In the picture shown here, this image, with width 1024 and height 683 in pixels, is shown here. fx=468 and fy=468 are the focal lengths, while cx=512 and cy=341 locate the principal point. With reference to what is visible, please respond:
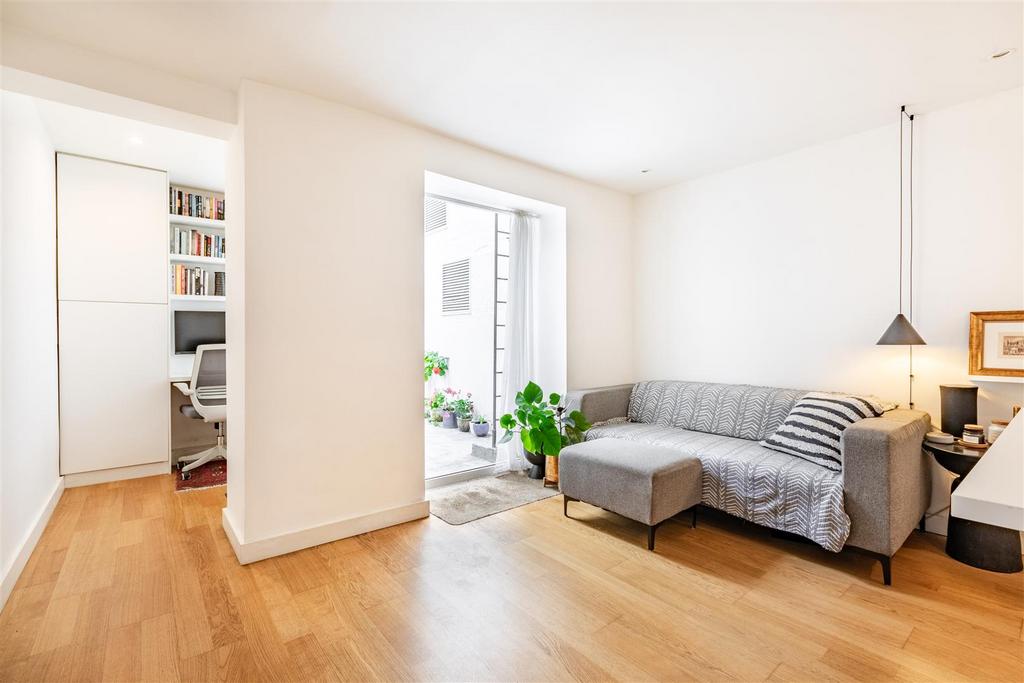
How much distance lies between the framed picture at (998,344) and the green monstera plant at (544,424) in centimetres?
234

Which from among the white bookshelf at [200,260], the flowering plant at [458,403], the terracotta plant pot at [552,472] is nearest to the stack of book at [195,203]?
the white bookshelf at [200,260]

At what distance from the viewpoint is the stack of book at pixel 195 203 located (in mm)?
4273

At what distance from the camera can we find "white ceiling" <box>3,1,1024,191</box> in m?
1.96

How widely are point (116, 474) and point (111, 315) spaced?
1307mm

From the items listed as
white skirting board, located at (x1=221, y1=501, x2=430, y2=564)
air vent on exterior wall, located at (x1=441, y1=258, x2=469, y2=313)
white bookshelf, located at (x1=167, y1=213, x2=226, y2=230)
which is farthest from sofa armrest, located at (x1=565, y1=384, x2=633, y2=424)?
white bookshelf, located at (x1=167, y1=213, x2=226, y2=230)

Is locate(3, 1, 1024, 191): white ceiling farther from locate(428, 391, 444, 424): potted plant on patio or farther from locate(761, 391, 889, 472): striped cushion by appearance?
locate(428, 391, 444, 424): potted plant on patio

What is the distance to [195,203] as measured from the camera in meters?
4.37

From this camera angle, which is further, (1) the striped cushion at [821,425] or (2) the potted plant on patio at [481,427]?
(2) the potted plant on patio at [481,427]

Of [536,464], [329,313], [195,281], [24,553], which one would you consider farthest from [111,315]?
[536,464]

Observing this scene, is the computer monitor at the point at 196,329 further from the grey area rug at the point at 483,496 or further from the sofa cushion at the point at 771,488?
the sofa cushion at the point at 771,488

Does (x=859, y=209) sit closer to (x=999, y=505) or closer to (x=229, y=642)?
(x=999, y=505)

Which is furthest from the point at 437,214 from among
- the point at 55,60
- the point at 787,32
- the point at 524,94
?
the point at 787,32

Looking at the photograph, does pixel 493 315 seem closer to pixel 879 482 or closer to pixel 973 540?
pixel 879 482

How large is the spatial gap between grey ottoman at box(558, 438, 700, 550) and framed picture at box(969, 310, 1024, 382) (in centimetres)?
165
